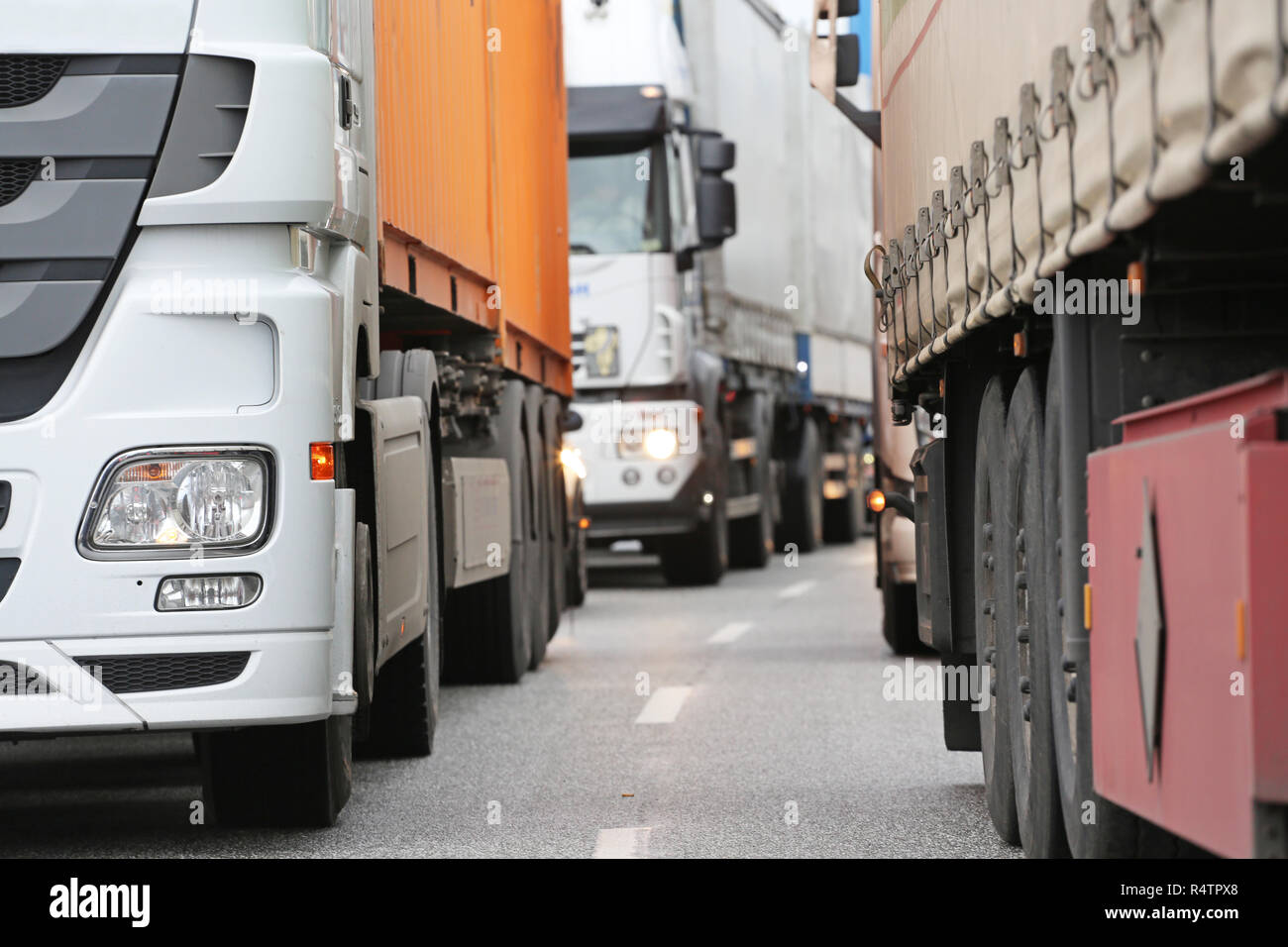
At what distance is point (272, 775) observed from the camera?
23.2ft

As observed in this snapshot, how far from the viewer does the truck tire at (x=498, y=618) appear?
40.0 ft

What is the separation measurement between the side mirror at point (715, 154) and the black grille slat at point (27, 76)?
11683 millimetres

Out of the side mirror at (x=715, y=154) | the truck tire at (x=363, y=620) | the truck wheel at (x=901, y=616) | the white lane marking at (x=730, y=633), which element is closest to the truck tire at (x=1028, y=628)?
the truck tire at (x=363, y=620)

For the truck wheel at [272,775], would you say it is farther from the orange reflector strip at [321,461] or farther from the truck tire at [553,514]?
the truck tire at [553,514]

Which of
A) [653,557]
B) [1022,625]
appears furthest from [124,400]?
[653,557]

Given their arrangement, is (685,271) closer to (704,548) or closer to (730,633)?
(704,548)

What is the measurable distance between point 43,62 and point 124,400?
92 cm

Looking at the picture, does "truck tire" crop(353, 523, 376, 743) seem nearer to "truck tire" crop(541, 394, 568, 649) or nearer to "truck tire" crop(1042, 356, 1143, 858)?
"truck tire" crop(1042, 356, 1143, 858)

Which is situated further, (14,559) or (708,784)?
(708,784)

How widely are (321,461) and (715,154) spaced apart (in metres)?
Answer: 11.7

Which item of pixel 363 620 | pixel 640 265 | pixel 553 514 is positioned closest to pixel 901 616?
pixel 553 514

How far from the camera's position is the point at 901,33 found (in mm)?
8062

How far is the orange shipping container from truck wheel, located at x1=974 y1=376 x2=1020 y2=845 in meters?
2.31
